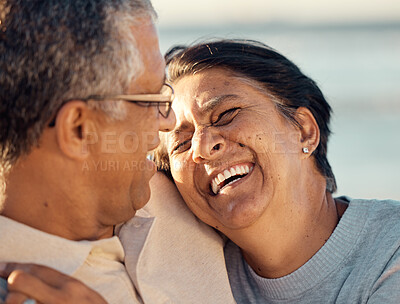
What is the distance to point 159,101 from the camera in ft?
7.59

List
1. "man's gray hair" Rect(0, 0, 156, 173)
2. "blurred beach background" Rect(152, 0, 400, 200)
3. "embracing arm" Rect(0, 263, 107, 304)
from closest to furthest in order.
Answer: "embracing arm" Rect(0, 263, 107, 304) → "man's gray hair" Rect(0, 0, 156, 173) → "blurred beach background" Rect(152, 0, 400, 200)

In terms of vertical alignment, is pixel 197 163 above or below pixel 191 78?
below

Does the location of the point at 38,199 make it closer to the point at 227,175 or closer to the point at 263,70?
the point at 227,175

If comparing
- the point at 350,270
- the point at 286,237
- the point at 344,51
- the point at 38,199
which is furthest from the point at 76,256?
the point at 344,51

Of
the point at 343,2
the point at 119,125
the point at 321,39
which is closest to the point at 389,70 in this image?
the point at 321,39

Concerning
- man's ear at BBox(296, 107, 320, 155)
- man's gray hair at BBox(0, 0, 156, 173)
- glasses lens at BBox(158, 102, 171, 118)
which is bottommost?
man's ear at BBox(296, 107, 320, 155)

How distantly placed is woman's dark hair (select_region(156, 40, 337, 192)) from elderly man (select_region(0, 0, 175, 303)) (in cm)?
51

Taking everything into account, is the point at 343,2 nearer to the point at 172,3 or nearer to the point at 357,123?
the point at 172,3

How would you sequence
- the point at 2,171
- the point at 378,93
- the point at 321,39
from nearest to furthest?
the point at 2,171 → the point at 378,93 → the point at 321,39

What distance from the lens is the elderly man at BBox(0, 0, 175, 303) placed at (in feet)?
6.78

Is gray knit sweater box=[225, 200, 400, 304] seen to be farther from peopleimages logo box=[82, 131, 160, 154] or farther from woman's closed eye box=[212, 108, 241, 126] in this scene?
peopleimages logo box=[82, 131, 160, 154]

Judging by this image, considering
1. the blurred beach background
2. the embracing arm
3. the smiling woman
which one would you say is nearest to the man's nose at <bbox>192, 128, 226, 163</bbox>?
the smiling woman

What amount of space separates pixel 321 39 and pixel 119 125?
8.74 meters

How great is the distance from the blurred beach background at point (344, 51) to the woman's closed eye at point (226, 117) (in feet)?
11.6
